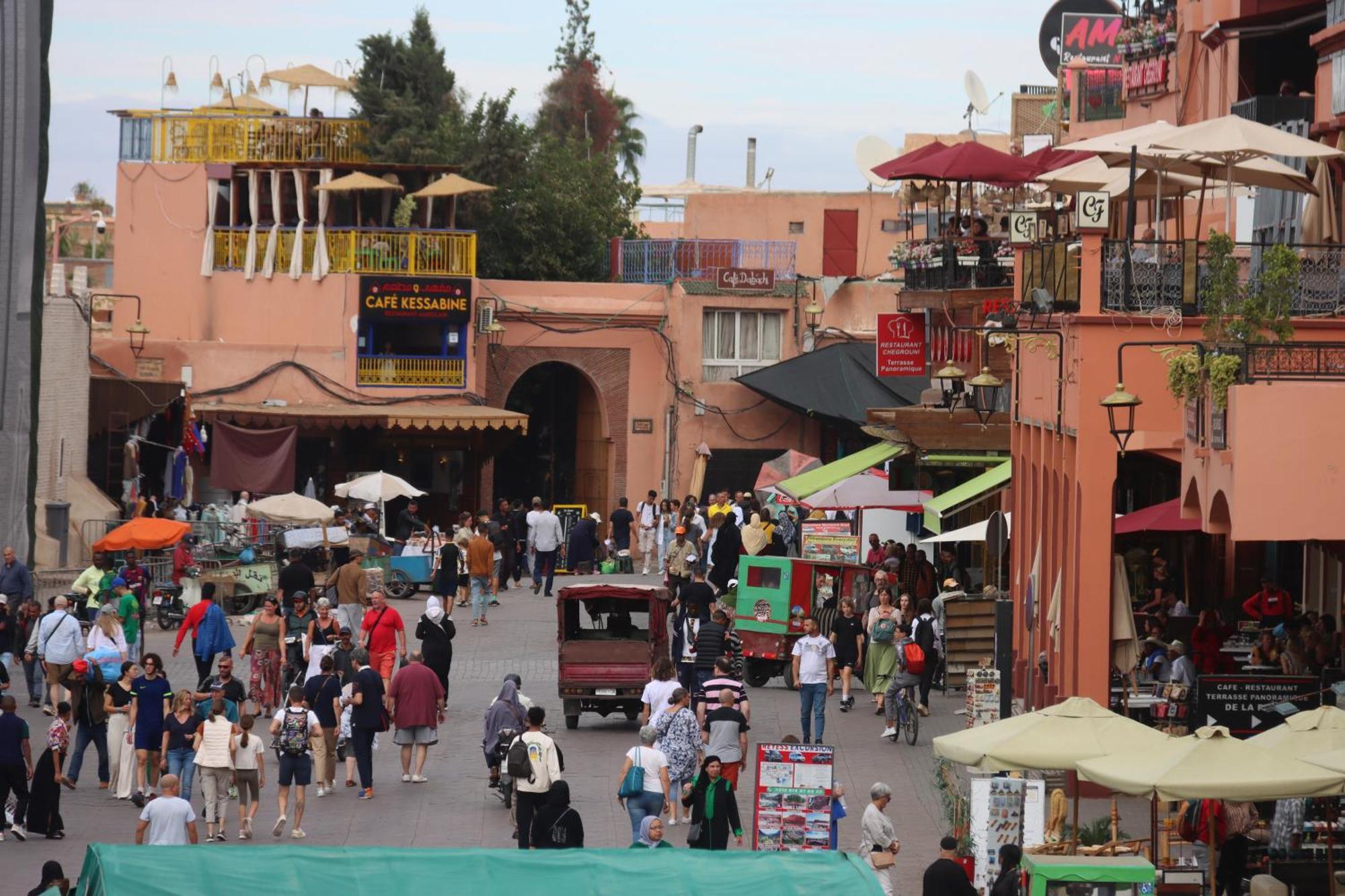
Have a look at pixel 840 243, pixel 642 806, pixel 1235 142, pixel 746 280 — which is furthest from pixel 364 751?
pixel 840 243

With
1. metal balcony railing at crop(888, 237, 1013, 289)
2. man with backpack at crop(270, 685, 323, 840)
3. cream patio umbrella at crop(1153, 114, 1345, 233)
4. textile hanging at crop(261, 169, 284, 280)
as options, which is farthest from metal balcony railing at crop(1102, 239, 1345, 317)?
textile hanging at crop(261, 169, 284, 280)

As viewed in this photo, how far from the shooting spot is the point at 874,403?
4453 cm

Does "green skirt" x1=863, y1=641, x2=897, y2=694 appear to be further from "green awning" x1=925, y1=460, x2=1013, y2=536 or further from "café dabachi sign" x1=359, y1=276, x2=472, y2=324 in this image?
"café dabachi sign" x1=359, y1=276, x2=472, y2=324

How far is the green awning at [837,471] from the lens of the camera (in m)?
34.0

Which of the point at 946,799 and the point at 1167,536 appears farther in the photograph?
the point at 1167,536

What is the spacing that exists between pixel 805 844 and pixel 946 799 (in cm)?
175

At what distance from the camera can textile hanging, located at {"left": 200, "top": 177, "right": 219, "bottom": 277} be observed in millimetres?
46281

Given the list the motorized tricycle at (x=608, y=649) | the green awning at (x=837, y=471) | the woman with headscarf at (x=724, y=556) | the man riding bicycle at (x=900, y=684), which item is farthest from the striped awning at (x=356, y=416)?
the man riding bicycle at (x=900, y=684)

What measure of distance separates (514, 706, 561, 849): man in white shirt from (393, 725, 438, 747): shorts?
138 inches

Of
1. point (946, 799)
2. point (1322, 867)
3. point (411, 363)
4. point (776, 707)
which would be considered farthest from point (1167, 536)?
point (411, 363)

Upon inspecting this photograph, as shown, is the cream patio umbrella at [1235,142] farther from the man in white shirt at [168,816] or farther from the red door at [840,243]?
the red door at [840,243]

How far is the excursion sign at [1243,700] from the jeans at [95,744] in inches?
406

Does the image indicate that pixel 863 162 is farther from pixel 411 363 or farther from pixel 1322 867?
pixel 1322 867

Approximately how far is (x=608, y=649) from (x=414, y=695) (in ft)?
12.2
